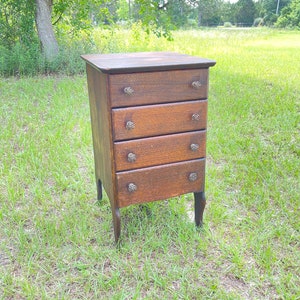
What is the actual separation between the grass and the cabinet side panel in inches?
13.7

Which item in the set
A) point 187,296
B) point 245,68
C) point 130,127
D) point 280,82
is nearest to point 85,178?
point 130,127

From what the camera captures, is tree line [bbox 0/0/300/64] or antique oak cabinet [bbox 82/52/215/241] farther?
tree line [bbox 0/0/300/64]

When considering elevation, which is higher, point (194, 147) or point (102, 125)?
point (102, 125)

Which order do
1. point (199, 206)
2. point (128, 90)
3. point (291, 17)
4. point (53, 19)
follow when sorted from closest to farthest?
point (128, 90) < point (199, 206) < point (53, 19) < point (291, 17)

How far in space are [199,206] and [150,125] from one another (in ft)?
2.07

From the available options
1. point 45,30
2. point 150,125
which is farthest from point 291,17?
point 150,125

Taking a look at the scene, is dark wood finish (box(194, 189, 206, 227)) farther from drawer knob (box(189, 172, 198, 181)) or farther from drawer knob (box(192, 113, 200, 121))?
drawer knob (box(192, 113, 200, 121))

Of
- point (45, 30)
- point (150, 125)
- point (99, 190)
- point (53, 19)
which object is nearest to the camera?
point (150, 125)

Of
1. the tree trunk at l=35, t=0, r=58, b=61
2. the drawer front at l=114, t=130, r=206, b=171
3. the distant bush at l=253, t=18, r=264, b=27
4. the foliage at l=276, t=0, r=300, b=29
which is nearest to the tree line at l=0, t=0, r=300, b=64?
the tree trunk at l=35, t=0, r=58, b=61

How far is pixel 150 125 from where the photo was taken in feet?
5.68

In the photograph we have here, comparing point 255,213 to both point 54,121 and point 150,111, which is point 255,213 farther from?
point 54,121

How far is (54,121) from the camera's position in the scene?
12.4ft

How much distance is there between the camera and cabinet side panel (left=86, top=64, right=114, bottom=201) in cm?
168

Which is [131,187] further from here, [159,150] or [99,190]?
[99,190]
